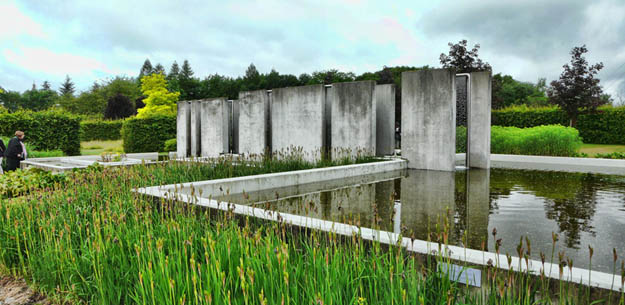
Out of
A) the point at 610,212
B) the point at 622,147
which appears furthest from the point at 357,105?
the point at 622,147

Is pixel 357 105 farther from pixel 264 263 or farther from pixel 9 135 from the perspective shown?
pixel 9 135

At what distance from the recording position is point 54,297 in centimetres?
324

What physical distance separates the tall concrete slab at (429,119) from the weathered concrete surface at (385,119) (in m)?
0.94

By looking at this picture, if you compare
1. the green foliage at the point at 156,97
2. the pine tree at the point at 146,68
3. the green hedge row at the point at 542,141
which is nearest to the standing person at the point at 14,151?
the green hedge row at the point at 542,141

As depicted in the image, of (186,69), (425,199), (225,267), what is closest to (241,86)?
(186,69)

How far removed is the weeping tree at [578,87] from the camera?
869 inches

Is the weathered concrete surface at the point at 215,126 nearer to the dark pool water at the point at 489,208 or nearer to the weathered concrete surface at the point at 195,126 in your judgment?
the weathered concrete surface at the point at 195,126

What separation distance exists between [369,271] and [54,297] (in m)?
2.60

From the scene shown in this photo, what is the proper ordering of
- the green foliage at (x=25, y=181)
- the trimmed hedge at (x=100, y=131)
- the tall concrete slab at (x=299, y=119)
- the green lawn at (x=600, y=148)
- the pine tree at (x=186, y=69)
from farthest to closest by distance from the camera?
1. the pine tree at (x=186, y=69)
2. the trimmed hedge at (x=100, y=131)
3. the green lawn at (x=600, y=148)
4. the tall concrete slab at (x=299, y=119)
5. the green foliage at (x=25, y=181)

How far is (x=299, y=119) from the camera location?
1317 centimetres

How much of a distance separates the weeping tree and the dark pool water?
1498 centimetres

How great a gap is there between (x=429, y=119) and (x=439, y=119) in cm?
29

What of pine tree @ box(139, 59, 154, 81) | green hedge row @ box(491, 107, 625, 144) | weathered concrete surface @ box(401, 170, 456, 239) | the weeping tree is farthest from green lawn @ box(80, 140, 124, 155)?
pine tree @ box(139, 59, 154, 81)

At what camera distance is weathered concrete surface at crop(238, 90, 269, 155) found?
1456 centimetres
